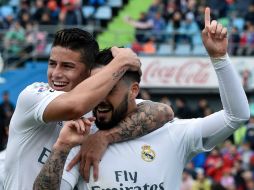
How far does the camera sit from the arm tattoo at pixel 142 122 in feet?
17.1

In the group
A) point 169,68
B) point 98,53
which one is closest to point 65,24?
point 169,68

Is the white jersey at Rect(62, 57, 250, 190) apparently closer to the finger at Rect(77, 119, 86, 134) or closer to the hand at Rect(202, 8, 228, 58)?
the hand at Rect(202, 8, 228, 58)

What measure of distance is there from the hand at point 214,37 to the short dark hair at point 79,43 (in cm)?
78

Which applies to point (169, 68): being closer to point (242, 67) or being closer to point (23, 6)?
point (242, 67)

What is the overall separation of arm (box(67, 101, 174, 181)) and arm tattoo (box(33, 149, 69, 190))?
0.15 meters

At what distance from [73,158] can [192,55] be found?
1777cm

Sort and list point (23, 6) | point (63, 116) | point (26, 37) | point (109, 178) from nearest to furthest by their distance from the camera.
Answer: point (63, 116)
point (109, 178)
point (26, 37)
point (23, 6)

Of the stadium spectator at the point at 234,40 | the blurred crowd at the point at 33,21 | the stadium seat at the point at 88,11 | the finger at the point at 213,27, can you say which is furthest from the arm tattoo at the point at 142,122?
the stadium seat at the point at 88,11

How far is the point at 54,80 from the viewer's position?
529cm

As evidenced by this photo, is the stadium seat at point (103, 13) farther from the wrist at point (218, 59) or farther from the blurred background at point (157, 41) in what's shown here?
the wrist at point (218, 59)

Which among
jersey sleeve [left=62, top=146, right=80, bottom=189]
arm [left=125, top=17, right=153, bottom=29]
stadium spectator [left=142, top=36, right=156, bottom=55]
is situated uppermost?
jersey sleeve [left=62, top=146, right=80, bottom=189]

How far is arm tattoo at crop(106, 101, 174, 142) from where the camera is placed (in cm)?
523

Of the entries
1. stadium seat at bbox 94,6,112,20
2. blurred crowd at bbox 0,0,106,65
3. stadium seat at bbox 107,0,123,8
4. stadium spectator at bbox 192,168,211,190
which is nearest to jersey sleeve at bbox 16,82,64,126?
stadium spectator at bbox 192,168,211,190

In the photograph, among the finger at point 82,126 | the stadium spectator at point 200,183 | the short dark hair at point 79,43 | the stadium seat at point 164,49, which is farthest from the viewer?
the stadium seat at point 164,49
